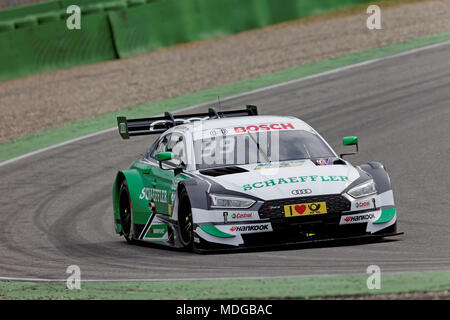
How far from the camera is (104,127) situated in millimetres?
20703

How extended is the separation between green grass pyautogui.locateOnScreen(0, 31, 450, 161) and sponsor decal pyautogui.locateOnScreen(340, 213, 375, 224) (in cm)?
1040

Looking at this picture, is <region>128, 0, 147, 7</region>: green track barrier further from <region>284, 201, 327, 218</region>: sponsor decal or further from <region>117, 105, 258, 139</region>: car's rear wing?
<region>284, 201, 327, 218</region>: sponsor decal

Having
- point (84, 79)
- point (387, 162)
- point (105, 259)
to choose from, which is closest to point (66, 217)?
point (105, 259)

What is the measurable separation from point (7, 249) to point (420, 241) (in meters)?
4.81

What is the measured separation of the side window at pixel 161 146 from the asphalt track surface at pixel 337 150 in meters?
1.11

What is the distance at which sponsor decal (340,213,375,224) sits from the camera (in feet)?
33.4

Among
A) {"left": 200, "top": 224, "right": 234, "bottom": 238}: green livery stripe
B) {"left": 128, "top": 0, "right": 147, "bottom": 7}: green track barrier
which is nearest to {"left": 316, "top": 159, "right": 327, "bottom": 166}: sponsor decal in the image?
{"left": 200, "top": 224, "right": 234, "bottom": 238}: green livery stripe

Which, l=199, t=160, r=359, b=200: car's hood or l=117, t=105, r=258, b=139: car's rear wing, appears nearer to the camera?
l=199, t=160, r=359, b=200: car's hood

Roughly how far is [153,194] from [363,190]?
259 cm
